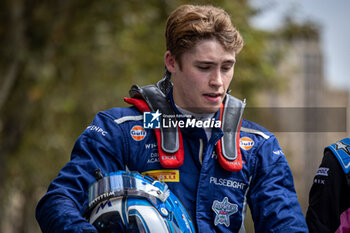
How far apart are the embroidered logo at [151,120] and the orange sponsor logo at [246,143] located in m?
0.56

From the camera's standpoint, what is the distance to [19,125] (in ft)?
46.6

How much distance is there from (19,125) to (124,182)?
36.1 feet

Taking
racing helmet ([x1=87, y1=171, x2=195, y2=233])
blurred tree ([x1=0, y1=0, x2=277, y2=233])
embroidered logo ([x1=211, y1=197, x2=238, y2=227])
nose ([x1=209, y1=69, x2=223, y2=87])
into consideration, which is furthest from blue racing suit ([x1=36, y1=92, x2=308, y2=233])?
blurred tree ([x1=0, y1=0, x2=277, y2=233])

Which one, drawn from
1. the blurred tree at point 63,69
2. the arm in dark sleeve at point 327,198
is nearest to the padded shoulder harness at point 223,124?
the arm in dark sleeve at point 327,198

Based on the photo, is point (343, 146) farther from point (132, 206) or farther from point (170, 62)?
point (132, 206)

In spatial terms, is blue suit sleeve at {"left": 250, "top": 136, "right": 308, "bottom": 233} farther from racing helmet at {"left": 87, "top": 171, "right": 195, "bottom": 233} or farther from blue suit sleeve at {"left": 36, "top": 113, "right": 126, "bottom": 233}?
blue suit sleeve at {"left": 36, "top": 113, "right": 126, "bottom": 233}

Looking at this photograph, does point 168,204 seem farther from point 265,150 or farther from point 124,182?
point 265,150

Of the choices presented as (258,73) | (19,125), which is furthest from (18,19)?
(258,73)

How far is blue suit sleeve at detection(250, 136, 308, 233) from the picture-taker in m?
3.91

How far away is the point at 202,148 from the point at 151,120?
37cm

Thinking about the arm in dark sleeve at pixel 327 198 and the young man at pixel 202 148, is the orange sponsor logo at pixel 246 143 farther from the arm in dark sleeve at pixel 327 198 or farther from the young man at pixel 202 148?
the arm in dark sleeve at pixel 327 198

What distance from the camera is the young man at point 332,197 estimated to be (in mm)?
4074

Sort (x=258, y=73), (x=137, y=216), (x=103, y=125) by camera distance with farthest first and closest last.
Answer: (x=258, y=73), (x=103, y=125), (x=137, y=216)

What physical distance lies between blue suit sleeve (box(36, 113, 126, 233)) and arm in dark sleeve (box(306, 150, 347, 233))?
126cm
